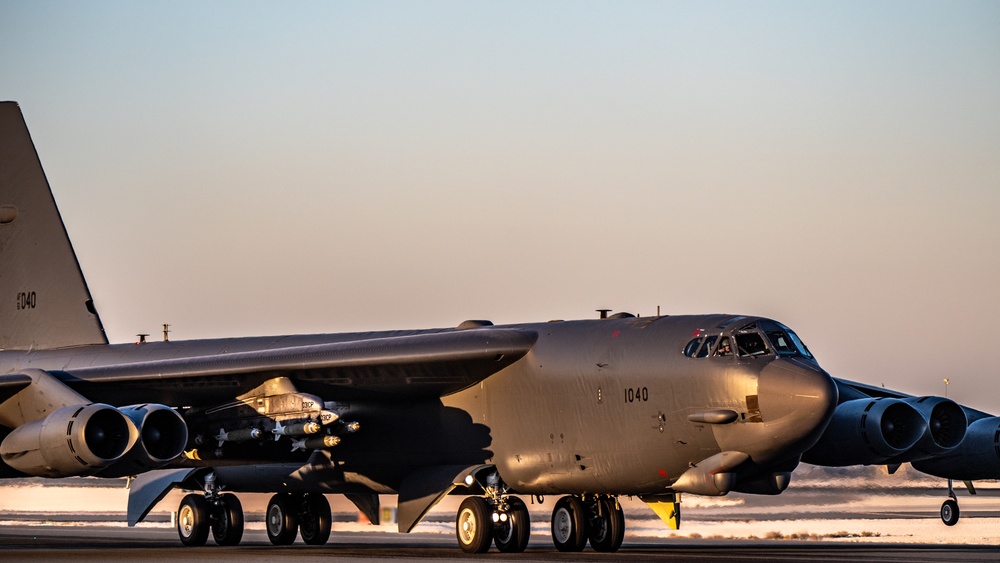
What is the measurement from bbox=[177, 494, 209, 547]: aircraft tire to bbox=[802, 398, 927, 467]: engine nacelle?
36.8ft

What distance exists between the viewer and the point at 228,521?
1112 inches

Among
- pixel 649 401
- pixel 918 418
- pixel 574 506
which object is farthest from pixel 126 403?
pixel 918 418

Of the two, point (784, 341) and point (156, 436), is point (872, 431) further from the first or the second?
point (156, 436)

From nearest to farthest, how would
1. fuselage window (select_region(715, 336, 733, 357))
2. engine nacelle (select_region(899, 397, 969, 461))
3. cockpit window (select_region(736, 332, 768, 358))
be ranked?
cockpit window (select_region(736, 332, 768, 358)), fuselage window (select_region(715, 336, 733, 357)), engine nacelle (select_region(899, 397, 969, 461))

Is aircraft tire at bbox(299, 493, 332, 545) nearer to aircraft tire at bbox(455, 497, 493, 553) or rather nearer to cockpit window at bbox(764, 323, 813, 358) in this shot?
aircraft tire at bbox(455, 497, 493, 553)

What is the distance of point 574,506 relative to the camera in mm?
24312

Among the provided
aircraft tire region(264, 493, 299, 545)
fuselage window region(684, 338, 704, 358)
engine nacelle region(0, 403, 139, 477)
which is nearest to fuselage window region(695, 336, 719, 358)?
fuselage window region(684, 338, 704, 358)

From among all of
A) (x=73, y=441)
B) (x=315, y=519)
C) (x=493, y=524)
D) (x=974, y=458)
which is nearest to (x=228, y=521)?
(x=315, y=519)

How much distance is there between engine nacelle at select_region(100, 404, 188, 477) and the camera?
912 inches

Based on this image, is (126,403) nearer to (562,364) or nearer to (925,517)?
(562,364)

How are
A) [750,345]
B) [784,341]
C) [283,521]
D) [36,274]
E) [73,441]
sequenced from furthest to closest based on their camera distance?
1. [36,274]
2. [283,521]
3. [73,441]
4. [784,341]
5. [750,345]

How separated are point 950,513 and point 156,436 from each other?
634 inches

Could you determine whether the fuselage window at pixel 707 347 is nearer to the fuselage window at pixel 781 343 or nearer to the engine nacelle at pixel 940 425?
the fuselage window at pixel 781 343

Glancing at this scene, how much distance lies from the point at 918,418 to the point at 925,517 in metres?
11.8
